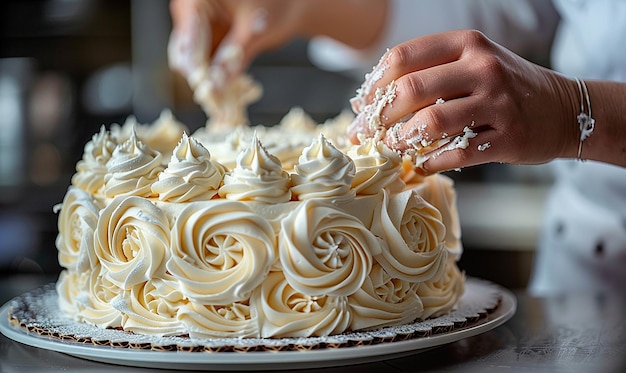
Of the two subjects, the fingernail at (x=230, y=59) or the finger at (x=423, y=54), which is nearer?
the finger at (x=423, y=54)

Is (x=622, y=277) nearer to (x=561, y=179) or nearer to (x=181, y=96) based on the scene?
(x=561, y=179)

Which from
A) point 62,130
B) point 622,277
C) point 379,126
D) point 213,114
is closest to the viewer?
point 379,126

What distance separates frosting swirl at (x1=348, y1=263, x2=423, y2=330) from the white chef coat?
2.76 ft

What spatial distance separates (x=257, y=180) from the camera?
109 cm

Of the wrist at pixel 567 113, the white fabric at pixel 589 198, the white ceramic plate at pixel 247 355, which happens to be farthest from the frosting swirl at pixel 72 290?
the white fabric at pixel 589 198

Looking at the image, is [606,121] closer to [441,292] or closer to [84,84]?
[441,292]

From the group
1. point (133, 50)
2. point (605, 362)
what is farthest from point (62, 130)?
point (605, 362)

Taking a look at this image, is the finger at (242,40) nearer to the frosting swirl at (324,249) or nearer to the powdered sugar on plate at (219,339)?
the powdered sugar on plate at (219,339)

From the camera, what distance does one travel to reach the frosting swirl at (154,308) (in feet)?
3.58

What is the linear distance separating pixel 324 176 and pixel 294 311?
0.61 feet

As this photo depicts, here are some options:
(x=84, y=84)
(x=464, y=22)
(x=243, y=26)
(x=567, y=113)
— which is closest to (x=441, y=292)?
(x=567, y=113)

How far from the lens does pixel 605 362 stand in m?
1.09

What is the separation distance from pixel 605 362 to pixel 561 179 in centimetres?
102

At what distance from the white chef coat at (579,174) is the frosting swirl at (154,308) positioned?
1121 millimetres
